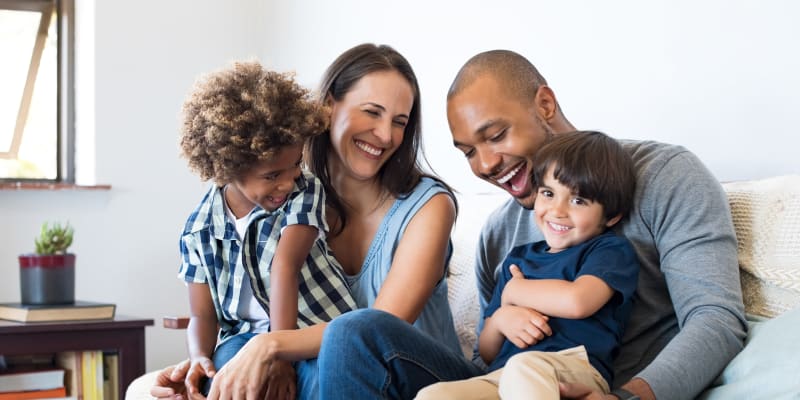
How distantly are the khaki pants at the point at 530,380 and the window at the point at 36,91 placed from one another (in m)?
2.75

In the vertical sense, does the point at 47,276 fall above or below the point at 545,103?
below

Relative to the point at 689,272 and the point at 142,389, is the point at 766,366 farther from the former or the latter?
the point at 142,389

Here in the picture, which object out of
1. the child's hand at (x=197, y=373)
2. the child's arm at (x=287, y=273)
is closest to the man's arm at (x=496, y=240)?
the child's arm at (x=287, y=273)

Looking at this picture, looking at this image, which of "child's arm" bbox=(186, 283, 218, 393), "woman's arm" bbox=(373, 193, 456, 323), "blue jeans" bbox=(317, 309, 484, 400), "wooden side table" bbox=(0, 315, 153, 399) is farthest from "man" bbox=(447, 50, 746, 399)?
"wooden side table" bbox=(0, 315, 153, 399)

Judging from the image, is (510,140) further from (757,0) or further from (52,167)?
(52,167)

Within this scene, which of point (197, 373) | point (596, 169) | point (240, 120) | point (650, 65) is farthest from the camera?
point (650, 65)

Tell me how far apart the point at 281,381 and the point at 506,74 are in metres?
0.70

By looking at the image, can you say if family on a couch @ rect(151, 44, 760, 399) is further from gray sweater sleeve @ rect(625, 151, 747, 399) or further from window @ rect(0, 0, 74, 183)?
window @ rect(0, 0, 74, 183)

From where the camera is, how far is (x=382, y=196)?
1951 mm

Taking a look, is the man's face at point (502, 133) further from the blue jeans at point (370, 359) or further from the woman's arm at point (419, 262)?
the blue jeans at point (370, 359)

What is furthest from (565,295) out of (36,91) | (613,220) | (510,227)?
(36,91)

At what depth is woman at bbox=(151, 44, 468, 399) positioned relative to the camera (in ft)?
5.78

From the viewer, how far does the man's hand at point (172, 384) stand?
1750mm

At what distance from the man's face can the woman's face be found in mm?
136
